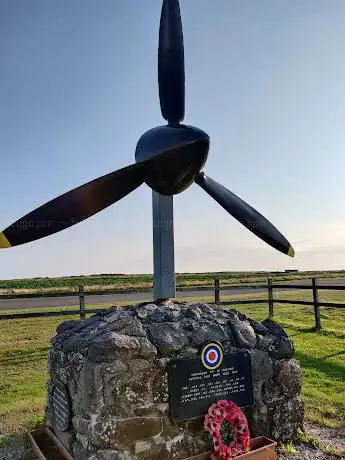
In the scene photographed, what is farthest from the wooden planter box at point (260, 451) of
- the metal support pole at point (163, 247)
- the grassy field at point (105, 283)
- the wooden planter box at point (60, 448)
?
the grassy field at point (105, 283)

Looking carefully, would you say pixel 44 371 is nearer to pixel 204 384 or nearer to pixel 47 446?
pixel 47 446

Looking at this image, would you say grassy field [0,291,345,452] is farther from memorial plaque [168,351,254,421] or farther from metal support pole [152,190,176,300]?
metal support pole [152,190,176,300]

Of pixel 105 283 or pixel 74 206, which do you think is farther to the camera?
pixel 105 283

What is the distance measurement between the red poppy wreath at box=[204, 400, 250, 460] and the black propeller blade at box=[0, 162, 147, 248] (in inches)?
107

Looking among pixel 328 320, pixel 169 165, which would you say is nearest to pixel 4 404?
pixel 169 165

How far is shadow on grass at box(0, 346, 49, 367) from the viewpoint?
9531mm

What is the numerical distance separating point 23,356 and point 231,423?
267 inches

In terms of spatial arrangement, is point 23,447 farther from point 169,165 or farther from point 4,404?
A: point 169,165

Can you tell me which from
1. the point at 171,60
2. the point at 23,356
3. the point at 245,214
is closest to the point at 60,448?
the point at 245,214

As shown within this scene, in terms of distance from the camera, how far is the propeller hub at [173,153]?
16.6 ft

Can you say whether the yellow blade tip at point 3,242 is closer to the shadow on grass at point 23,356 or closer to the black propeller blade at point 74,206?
the black propeller blade at point 74,206

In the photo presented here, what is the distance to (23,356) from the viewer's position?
1008 cm

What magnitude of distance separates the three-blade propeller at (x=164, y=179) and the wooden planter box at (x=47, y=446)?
2326 millimetres

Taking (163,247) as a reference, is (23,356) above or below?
below
